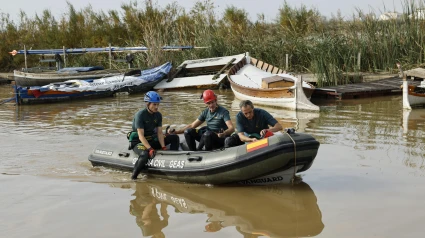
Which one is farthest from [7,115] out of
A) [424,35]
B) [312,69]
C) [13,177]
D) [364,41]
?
[424,35]

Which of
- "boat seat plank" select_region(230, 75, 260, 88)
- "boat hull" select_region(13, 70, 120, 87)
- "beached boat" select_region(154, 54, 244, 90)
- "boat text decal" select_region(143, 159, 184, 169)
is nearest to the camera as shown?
"boat text decal" select_region(143, 159, 184, 169)

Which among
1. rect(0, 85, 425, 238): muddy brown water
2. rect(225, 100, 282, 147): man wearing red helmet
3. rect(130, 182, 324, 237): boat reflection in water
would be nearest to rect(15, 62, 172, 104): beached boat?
rect(0, 85, 425, 238): muddy brown water

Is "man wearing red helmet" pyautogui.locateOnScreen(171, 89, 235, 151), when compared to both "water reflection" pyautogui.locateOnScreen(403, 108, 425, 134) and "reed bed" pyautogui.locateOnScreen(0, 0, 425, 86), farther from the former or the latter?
"reed bed" pyautogui.locateOnScreen(0, 0, 425, 86)

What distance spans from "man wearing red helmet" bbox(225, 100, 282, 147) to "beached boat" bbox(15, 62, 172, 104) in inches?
460

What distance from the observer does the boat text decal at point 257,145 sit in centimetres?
674

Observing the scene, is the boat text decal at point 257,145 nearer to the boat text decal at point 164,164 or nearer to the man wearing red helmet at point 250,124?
the man wearing red helmet at point 250,124

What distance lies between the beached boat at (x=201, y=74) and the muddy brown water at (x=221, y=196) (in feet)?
31.4

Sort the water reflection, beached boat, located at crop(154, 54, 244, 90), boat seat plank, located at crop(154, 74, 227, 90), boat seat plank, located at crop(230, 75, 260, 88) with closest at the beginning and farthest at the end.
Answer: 1. the water reflection
2. boat seat plank, located at crop(230, 75, 260, 88)
3. beached boat, located at crop(154, 54, 244, 90)
4. boat seat plank, located at crop(154, 74, 227, 90)

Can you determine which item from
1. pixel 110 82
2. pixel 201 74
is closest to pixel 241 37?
pixel 201 74

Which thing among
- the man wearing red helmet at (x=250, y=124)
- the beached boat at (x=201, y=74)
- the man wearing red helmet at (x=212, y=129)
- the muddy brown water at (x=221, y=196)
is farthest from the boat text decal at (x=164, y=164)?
the beached boat at (x=201, y=74)

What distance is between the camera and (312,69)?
62.2 ft

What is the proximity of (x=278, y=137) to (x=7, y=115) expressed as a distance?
1067cm

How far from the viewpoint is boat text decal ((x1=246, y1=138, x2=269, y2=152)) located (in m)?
6.74

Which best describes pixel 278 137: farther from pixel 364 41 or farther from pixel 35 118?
pixel 364 41
